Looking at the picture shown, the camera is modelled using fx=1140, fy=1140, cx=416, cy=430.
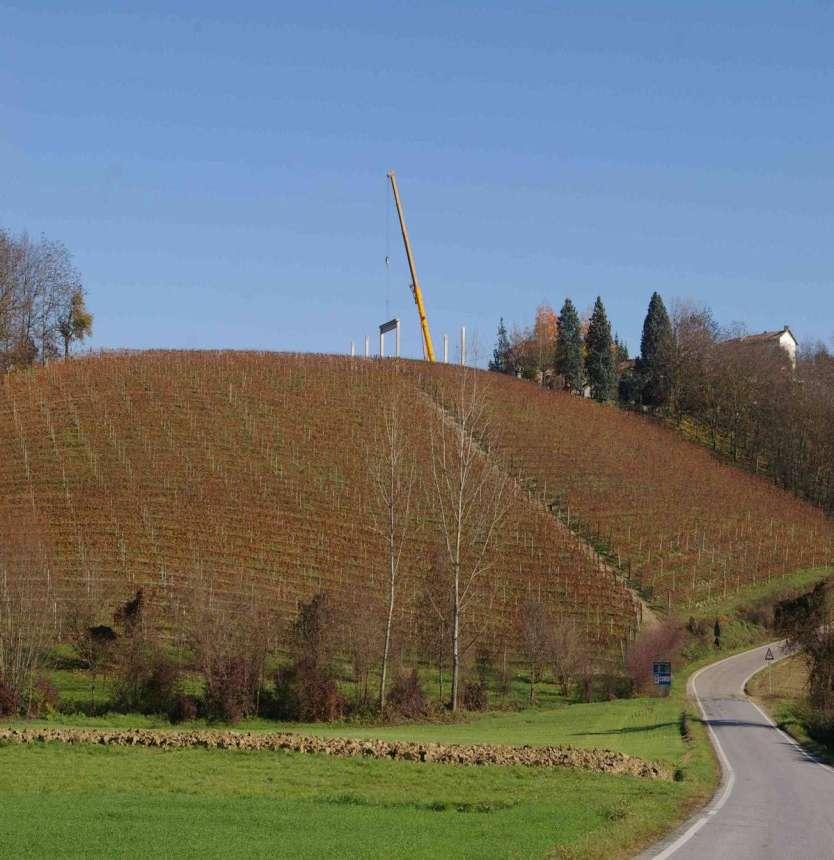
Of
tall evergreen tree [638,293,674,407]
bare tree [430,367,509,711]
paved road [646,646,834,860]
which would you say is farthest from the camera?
tall evergreen tree [638,293,674,407]

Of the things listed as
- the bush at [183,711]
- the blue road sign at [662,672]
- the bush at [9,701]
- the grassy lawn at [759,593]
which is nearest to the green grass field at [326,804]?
the bush at [183,711]

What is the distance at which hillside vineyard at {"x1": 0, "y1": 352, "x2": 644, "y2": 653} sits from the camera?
5550 cm

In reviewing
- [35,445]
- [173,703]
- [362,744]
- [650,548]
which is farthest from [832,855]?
[35,445]

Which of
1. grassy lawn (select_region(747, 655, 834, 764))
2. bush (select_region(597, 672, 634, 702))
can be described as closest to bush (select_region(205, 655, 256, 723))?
bush (select_region(597, 672, 634, 702))

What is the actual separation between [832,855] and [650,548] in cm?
5636

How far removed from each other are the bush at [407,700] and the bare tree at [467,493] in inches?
117

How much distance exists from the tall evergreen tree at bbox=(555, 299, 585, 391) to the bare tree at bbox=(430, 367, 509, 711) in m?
34.6

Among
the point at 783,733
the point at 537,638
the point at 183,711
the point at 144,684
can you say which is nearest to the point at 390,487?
the point at 537,638

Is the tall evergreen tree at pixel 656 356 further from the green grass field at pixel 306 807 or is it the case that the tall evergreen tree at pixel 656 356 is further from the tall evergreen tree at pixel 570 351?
the green grass field at pixel 306 807

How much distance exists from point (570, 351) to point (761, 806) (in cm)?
10888

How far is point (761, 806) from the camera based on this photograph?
18.8m

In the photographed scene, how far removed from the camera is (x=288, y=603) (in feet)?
177

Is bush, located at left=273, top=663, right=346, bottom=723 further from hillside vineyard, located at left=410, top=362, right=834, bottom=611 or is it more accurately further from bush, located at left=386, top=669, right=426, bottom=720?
hillside vineyard, located at left=410, top=362, right=834, bottom=611

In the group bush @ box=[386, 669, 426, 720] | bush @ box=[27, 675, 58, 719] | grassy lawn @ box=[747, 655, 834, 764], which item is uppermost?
grassy lawn @ box=[747, 655, 834, 764]
